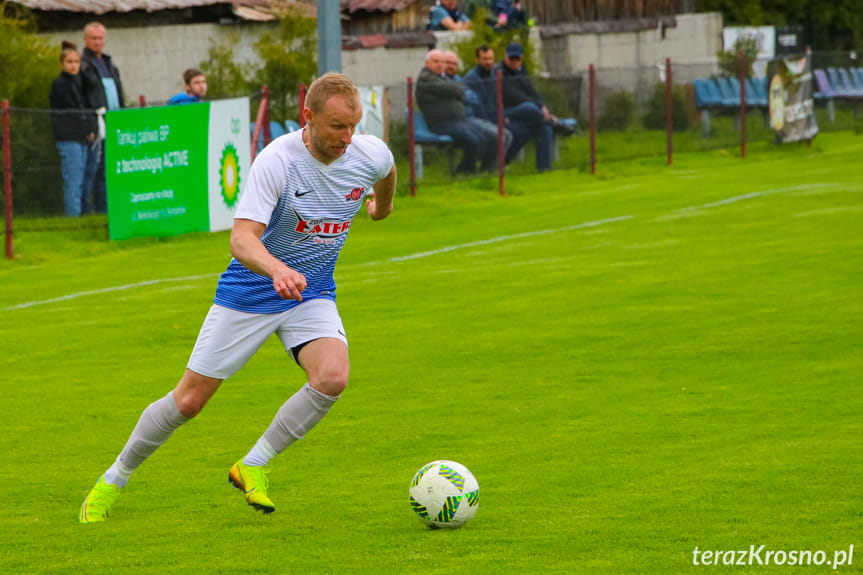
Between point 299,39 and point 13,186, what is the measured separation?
10.7 metres

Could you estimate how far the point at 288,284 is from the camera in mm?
5711

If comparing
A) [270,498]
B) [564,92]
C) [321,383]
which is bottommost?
[270,498]

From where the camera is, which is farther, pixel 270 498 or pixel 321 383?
pixel 270 498

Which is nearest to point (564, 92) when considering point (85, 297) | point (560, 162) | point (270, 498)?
point (560, 162)

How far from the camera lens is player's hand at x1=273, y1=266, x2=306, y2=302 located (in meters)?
5.69

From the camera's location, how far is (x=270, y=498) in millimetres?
7016

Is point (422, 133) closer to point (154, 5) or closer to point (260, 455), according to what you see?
point (154, 5)

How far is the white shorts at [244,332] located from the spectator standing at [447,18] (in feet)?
77.6

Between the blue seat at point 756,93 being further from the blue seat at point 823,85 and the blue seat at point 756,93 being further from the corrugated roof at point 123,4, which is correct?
the corrugated roof at point 123,4

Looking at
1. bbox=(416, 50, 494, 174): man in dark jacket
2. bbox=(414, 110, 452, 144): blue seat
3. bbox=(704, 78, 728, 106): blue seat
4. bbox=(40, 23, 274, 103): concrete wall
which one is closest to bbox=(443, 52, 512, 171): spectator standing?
bbox=(416, 50, 494, 174): man in dark jacket

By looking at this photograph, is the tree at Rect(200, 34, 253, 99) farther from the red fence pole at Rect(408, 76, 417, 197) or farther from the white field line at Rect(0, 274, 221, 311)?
the white field line at Rect(0, 274, 221, 311)

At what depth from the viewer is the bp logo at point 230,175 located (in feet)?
61.5

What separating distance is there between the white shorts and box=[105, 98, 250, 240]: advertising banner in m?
11.3

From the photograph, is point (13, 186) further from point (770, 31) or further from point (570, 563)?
point (770, 31)
